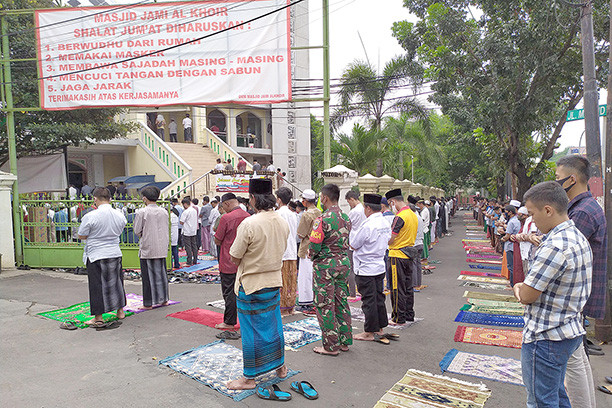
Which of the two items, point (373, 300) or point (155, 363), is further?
point (373, 300)

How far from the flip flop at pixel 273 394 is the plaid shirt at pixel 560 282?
209 centimetres

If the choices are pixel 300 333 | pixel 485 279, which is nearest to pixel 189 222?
pixel 300 333

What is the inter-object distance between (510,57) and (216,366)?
30.7 ft

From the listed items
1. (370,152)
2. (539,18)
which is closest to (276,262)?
(539,18)

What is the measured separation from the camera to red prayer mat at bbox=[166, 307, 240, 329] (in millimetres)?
5930

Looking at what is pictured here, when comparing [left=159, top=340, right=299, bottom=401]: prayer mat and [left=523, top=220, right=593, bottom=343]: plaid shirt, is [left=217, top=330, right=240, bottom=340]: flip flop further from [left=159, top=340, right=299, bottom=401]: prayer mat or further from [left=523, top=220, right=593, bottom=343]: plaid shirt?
[left=523, top=220, right=593, bottom=343]: plaid shirt

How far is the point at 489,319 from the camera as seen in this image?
630 cm

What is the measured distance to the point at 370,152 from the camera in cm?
1723

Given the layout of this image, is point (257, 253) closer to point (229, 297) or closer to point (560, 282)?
point (229, 297)

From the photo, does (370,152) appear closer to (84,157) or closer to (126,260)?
(126,260)

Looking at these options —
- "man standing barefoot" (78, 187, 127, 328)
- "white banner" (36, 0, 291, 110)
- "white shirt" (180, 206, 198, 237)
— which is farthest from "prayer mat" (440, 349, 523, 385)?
"white shirt" (180, 206, 198, 237)

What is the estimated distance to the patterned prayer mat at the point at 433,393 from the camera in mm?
3602

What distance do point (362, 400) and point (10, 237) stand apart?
915cm

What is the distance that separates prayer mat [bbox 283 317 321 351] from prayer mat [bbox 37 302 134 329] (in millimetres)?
2471
